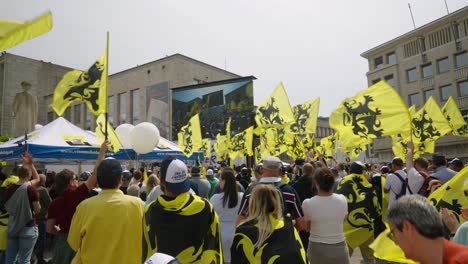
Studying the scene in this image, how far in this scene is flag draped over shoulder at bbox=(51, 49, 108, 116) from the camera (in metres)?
6.73

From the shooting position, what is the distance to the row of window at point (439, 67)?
1509 inches

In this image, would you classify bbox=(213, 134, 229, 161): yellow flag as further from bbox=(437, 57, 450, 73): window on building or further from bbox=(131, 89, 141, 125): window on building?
bbox=(437, 57, 450, 73): window on building

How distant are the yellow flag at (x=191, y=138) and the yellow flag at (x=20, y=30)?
10.4 m

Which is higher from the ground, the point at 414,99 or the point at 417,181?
the point at 414,99

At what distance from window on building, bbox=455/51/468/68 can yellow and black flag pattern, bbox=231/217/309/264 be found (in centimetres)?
4328

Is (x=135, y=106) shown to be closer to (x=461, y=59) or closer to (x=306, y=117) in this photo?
(x=306, y=117)

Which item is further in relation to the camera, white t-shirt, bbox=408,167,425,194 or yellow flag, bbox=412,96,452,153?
yellow flag, bbox=412,96,452,153

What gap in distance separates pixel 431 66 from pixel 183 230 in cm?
4570

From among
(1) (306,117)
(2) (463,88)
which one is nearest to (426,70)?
(2) (463,88)

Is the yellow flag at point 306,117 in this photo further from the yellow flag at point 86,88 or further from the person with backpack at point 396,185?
the yellow flag at point 86,88

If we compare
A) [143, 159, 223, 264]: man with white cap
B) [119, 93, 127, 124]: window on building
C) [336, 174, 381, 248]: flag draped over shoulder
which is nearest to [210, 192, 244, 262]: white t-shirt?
[143, 159, 223, 264]: man with white cap

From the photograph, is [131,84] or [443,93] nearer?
[443,93]

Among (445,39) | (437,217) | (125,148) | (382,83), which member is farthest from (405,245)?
(445,39)

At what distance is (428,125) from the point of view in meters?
12.4
